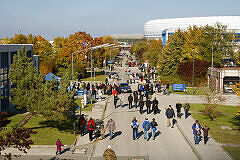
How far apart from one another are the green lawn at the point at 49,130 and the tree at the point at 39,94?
3.57ft

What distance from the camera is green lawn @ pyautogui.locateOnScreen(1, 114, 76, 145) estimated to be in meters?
19.1

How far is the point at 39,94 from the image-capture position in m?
20.7

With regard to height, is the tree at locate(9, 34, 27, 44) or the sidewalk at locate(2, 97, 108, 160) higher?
the tree at locate(9, 34, 27, 44)

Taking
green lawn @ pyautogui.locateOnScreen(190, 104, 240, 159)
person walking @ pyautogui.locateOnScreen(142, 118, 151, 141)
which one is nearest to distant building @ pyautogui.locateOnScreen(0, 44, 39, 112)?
person walking @ pyautogui.locateOnScreen(142, 118, 151, 141)

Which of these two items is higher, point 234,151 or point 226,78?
point 226,78

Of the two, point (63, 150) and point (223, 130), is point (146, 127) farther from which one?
point (223, 130)

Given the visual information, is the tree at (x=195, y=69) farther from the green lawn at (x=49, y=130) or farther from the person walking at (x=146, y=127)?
the person walking at (x=146, y=127)

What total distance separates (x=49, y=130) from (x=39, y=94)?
8.61ft

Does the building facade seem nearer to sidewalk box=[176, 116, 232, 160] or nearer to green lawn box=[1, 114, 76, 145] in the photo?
green lawn box=[1, 114, 76, 145]

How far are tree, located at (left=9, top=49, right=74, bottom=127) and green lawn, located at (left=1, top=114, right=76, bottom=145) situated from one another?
1.09m

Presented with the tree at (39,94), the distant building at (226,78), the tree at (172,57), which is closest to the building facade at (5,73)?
the tree at (39,94)

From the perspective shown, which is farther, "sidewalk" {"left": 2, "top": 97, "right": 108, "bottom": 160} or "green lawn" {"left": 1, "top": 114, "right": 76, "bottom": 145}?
"green lawn" {"left": 1, "top": 114, "right": 76, "bottom": 145}

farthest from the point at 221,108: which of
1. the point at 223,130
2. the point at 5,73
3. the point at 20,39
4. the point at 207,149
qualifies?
the point at 20,39

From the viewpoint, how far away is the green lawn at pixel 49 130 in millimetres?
19094
